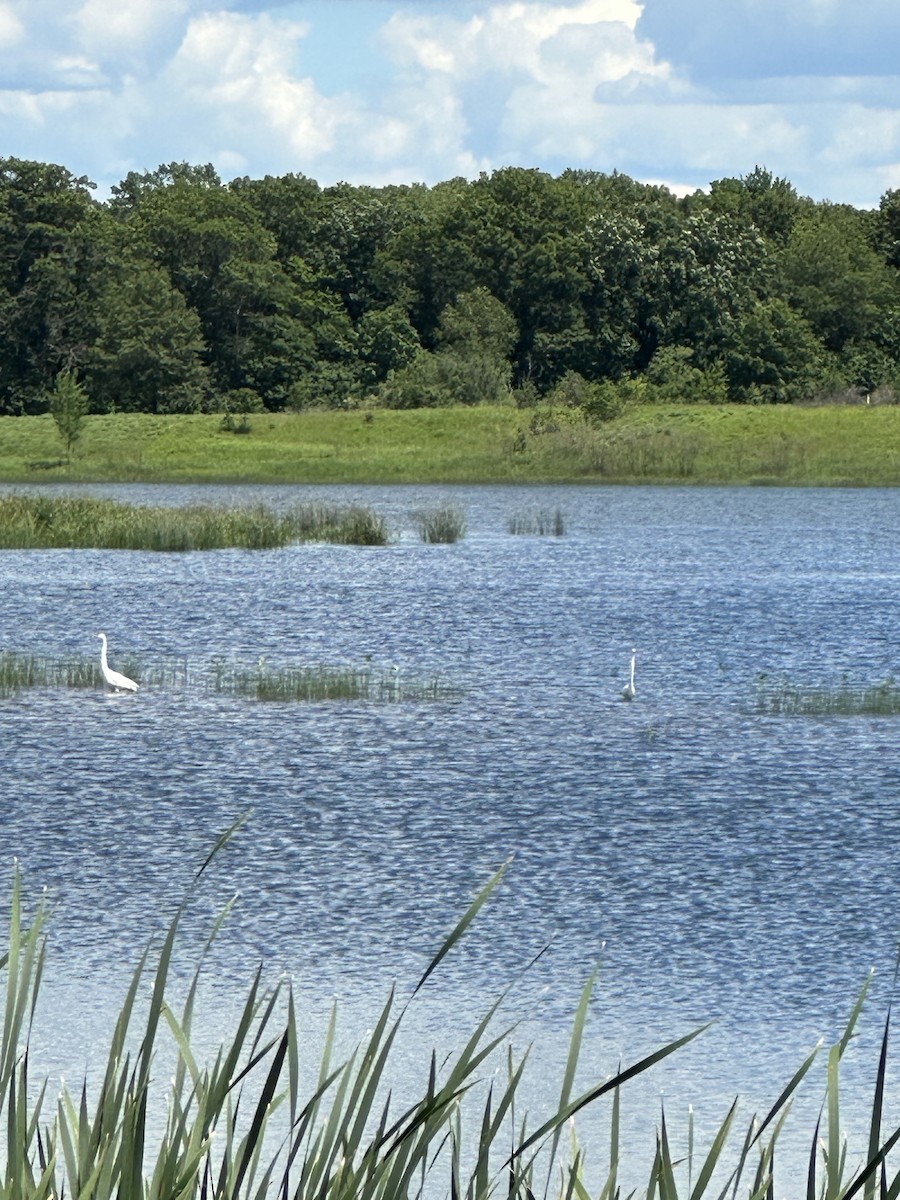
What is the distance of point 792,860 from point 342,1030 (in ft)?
12.4

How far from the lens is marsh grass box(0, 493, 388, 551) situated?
110 ft

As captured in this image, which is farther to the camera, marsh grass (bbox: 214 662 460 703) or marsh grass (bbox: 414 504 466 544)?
marsh grass (bbox: 414 504 466 544)

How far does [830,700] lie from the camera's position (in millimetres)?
16938

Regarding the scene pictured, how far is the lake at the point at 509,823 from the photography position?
8.10 meters

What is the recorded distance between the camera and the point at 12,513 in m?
34.0

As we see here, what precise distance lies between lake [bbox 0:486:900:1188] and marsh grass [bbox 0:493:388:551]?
724 cm

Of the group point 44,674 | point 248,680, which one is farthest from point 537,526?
point 44,674

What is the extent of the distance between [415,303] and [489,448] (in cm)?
2292

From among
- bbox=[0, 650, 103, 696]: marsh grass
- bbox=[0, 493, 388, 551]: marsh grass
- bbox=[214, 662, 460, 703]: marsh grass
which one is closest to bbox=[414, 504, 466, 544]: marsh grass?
bbox=[0, 493, 388, 551]: marsh grass

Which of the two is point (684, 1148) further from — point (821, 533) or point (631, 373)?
point (631, 373)

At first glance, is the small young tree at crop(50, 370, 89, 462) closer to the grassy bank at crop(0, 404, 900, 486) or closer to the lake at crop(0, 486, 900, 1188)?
the grassy bank at crop(0, 404, 900, 486)

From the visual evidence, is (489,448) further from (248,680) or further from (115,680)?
(115,680)

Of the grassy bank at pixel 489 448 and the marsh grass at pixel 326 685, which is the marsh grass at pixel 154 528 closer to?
the marsh grass at pixel 326 685

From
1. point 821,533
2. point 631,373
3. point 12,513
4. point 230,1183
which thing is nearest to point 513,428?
point 631,373
